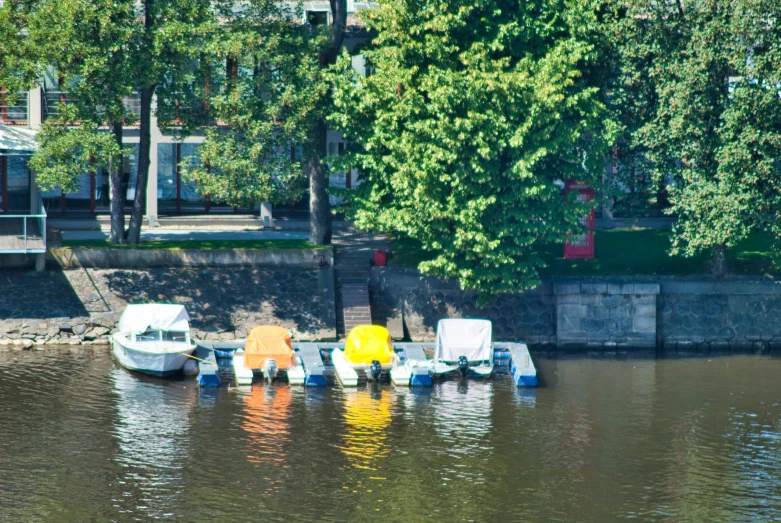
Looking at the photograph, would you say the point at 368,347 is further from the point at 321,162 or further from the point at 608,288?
the point at 608,288

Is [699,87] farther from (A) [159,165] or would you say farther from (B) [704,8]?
(A) [159,165]

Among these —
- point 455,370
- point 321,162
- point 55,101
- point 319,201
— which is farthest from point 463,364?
point 55,101

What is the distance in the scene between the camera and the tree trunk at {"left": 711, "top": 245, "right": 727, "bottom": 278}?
45.6 m

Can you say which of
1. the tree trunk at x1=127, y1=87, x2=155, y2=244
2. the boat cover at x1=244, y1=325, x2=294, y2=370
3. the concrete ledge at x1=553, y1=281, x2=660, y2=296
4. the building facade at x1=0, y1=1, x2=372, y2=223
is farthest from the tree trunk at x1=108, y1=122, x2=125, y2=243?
the concrete ledge at x1=553, y1=281, x2=660, y2=296

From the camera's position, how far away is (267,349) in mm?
40188

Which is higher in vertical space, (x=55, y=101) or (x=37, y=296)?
(x=55, y=101)

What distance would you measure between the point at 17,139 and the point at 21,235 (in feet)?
16.8

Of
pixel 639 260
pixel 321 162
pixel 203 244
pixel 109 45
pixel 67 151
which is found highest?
pixel 109 45

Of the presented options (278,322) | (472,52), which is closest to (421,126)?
(472,52)

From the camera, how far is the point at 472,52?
4288cm

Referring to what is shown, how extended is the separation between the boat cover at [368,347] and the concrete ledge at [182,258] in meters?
7.07

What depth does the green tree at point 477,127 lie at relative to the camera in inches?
1654

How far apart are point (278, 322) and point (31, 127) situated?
18255mm

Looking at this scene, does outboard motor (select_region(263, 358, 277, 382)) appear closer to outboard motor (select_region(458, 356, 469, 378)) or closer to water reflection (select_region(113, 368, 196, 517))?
water reflection (select_region(113, 368, 196, 517))
